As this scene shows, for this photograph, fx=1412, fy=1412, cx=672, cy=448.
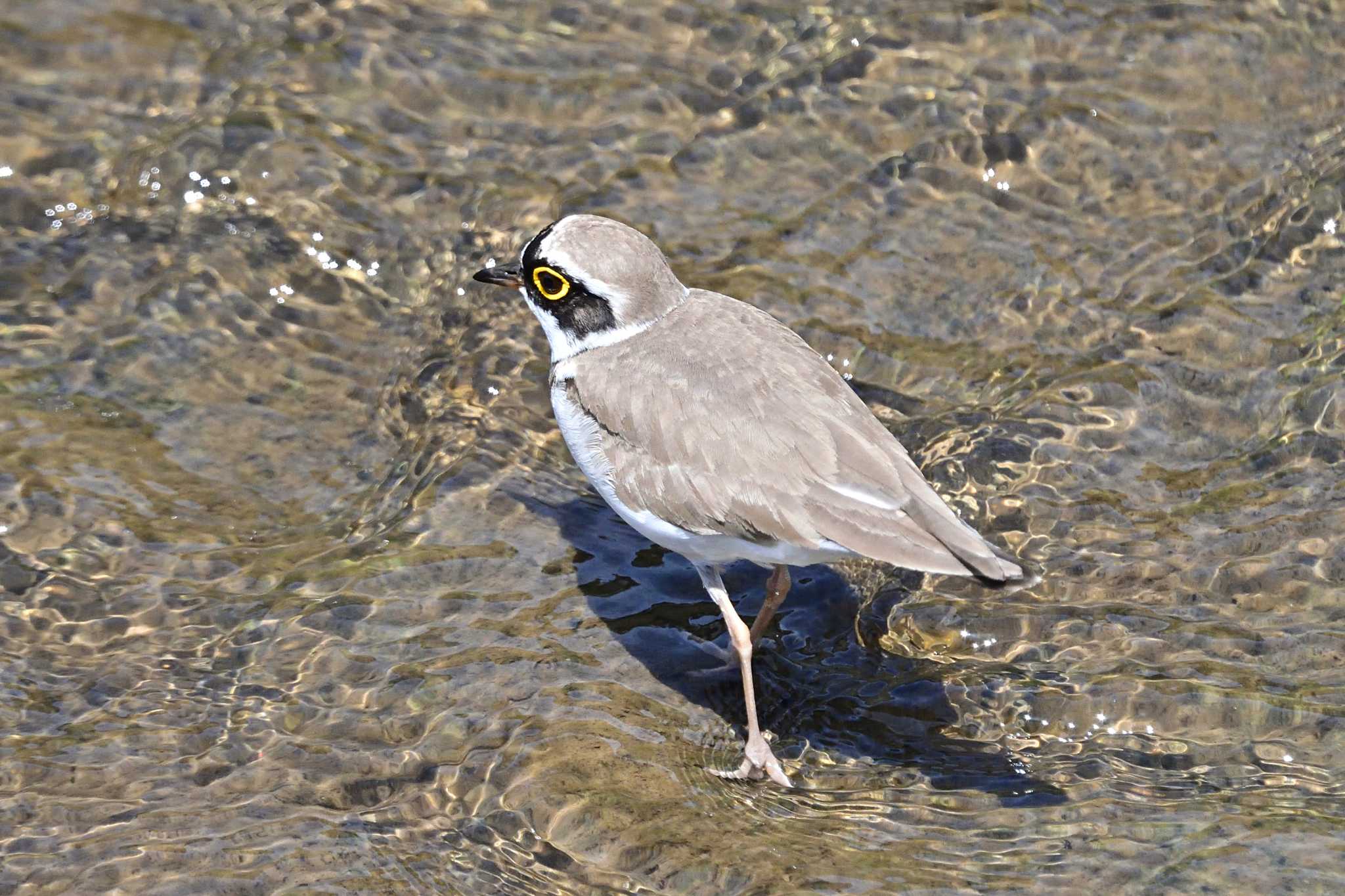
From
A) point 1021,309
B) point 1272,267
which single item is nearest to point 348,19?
point 1021,309

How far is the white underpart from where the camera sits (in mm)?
6359

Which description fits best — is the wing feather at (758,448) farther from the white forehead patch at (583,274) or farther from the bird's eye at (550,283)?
the bird's eye at (550,283)

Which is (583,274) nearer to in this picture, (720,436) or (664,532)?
(720,436)

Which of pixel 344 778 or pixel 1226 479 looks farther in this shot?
pixel 1226 479

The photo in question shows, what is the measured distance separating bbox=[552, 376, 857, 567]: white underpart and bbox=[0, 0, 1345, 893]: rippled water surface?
0.67 meters

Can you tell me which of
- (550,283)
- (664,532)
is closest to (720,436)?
(664,532)

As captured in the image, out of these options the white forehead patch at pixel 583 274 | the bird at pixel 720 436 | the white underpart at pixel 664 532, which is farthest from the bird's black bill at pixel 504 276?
the white underpart at pixel 664 532

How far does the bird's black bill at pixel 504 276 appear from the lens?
7570mm

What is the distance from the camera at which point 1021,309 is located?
29.0 ft

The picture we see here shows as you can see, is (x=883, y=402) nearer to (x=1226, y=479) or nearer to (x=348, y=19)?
(x=1226, y=479)

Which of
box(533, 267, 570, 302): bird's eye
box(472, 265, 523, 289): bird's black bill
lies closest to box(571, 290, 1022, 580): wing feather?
box(533, 267, 570, 302): bird's eye

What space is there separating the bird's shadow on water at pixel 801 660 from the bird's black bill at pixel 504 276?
3.91ft

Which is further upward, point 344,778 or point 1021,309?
point 1021,309

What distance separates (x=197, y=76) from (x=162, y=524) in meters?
A: 3.96
